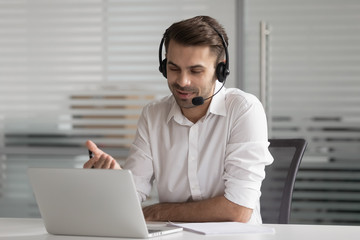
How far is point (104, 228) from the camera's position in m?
1.60

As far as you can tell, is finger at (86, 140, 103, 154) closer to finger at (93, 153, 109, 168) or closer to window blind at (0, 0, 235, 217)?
finger at (93, 153, 109, 168)

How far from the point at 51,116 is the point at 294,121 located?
1598 mm

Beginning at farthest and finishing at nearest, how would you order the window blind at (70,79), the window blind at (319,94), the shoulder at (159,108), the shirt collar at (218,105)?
the window blind at (70,79)
the window blind at (319,94)
the shoulder at (159,108)
the shirt collar at (218,105)

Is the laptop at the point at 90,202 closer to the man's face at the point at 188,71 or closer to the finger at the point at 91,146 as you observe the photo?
the finger at the point at 91,146

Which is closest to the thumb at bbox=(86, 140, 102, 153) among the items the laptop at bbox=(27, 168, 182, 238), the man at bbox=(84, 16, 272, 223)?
the laptop at bbox=(27, 168, 182, 238)

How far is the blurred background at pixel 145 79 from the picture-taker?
3.91 meters

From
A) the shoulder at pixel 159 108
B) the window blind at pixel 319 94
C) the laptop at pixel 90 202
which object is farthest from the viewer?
the window blind at pixel 319 94

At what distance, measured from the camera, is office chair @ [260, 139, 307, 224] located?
2248 millimetres

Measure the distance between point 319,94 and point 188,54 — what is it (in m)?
1.93

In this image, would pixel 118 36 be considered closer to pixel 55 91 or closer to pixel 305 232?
pixel 55 91

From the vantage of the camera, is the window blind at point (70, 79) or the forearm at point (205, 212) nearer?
the forearm at point (205, 212)

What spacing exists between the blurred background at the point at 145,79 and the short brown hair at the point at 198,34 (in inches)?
59.5

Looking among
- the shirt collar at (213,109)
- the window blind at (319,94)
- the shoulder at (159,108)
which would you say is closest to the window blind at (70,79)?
the window blind at (319,94)

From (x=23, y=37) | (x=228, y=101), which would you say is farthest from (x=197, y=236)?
(x=23, y=37)
